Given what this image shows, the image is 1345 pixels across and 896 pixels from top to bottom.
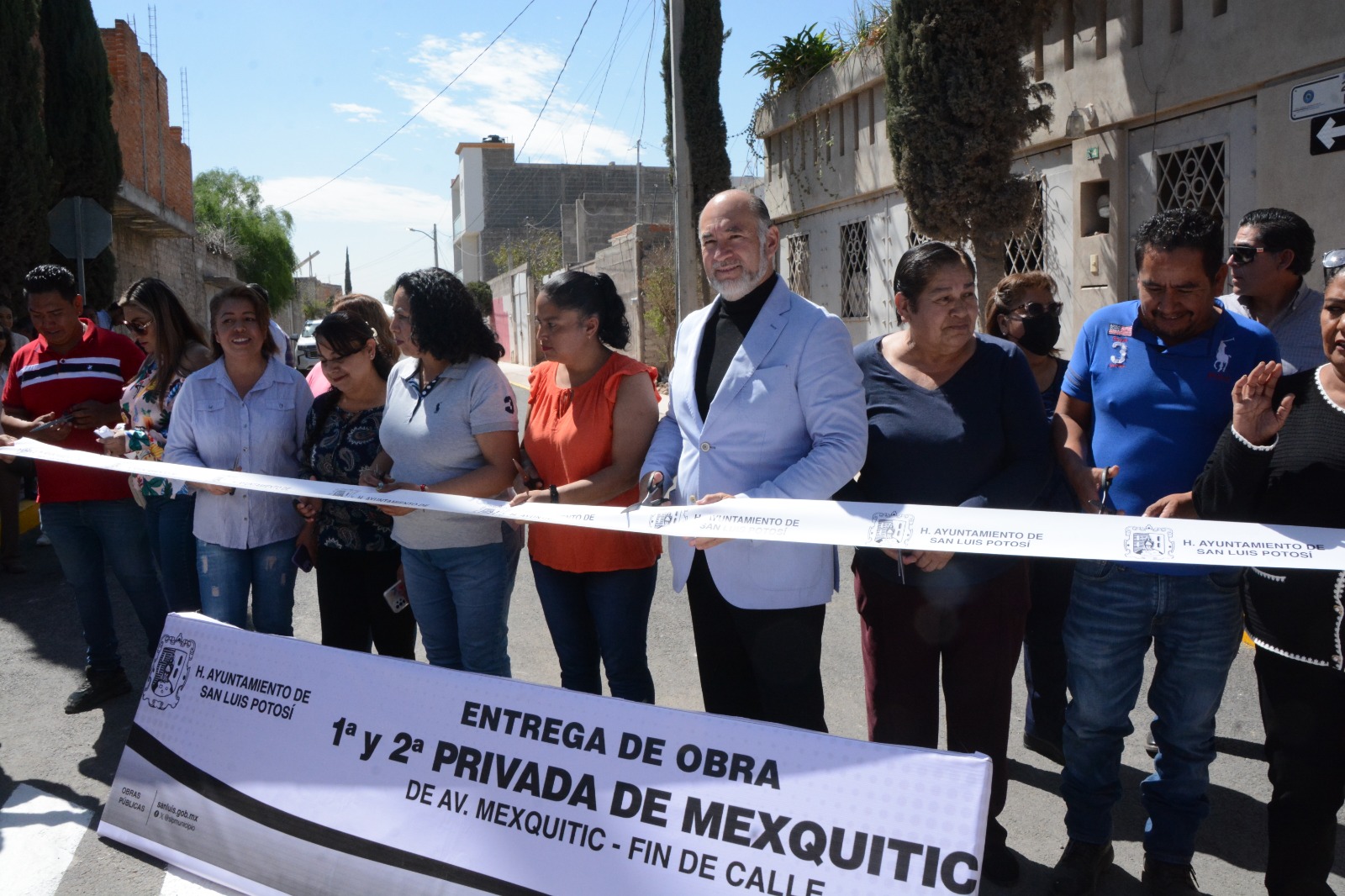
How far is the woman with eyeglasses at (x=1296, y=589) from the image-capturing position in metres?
2.49

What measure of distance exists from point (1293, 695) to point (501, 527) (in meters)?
2.64

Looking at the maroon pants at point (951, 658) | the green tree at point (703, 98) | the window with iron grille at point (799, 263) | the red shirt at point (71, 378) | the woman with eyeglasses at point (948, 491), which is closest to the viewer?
the woman with eyeglasses at point (948, 491)

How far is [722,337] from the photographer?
10.7ft

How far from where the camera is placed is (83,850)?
11.4 feet

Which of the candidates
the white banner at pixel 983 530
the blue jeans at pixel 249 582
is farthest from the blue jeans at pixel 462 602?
the blue jeans at pixel 249 582

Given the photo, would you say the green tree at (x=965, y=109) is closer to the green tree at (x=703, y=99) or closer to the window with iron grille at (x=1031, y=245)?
the window with iron grille at (x=1031, y=245)

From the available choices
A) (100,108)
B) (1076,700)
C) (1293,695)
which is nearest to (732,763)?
(1076,700)

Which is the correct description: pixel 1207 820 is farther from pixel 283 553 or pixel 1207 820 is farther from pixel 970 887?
pixel 283 553

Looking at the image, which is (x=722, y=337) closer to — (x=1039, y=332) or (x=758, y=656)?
(x=758, y=656)

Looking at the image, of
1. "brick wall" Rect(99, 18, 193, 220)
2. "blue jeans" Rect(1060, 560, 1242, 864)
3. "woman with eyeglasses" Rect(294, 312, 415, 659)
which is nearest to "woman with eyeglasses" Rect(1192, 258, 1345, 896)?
"blue jeans" Rect(1060, 560, 1242, 864)

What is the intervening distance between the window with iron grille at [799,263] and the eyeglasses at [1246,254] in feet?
45.0

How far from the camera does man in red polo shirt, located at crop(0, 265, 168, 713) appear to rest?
475 cm

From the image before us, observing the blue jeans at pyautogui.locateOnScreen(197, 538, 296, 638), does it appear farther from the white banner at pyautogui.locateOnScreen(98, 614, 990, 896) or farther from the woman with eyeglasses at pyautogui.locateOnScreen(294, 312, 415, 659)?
the white banner at pyautogui.locateOnScreen(98, 614, 990, 896)

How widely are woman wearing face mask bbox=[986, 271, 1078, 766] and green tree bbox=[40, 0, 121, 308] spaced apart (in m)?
18.3
